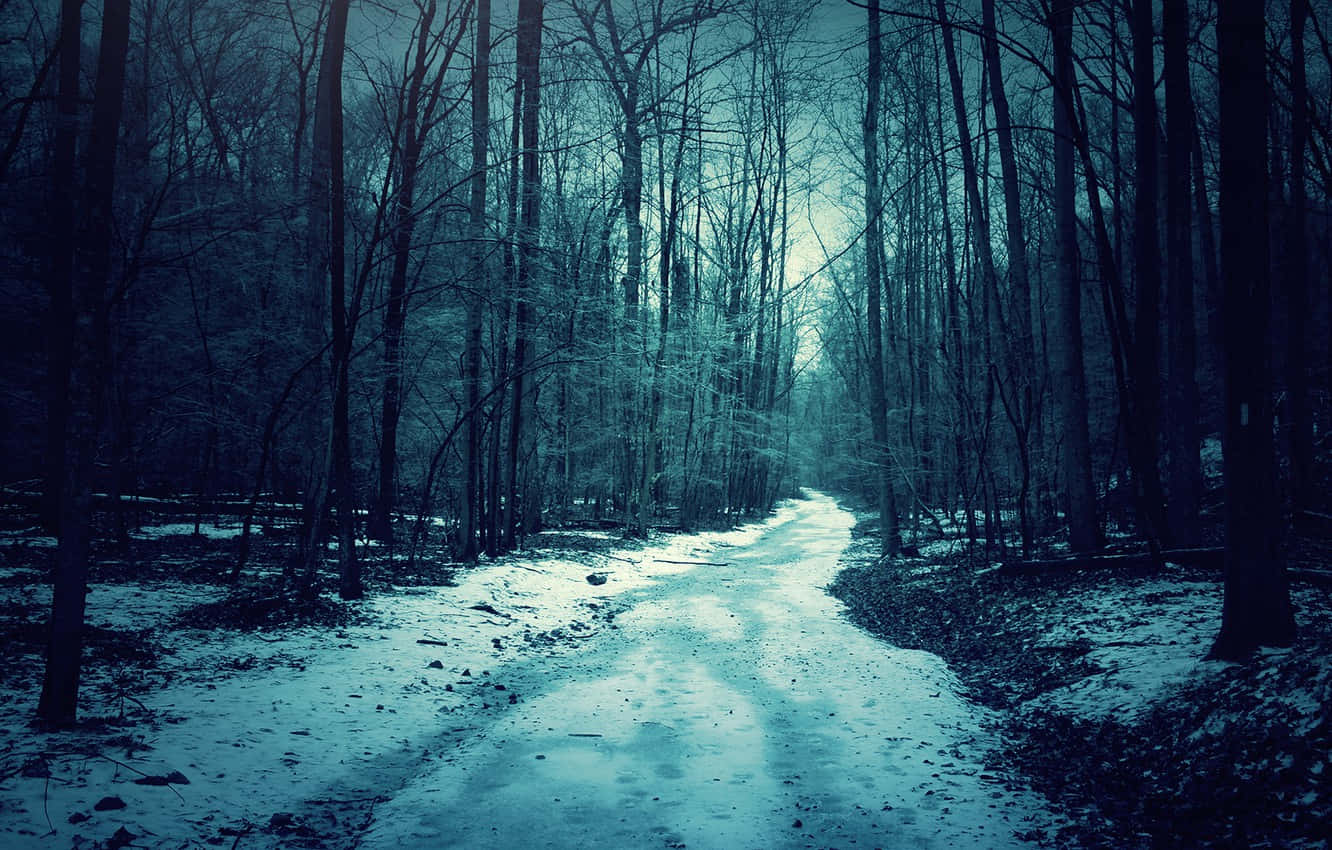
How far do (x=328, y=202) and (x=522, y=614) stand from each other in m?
6.03

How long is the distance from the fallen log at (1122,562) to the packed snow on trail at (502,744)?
11.5 feet

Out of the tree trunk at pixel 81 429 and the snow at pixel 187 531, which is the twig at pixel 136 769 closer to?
the tree trunk at pixel 81 429

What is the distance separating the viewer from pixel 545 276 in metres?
11.8

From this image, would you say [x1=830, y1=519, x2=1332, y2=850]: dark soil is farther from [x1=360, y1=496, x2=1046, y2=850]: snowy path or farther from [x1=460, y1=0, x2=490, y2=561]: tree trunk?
[x1=460, y1=0, x2=490, y2=561]: tree trunk

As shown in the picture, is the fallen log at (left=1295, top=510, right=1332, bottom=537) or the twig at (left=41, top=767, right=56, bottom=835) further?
the fallen log at (left=1295, top=510, right=1332, bottom=537)

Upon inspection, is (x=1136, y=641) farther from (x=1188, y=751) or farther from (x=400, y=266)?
(x=400, y=266)

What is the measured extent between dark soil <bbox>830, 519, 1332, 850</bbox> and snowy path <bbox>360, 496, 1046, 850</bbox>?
0.31m

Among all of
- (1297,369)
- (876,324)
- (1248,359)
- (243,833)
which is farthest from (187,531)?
(1297,369)

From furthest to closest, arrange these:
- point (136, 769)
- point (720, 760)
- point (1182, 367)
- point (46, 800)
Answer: point (1182, 367), point (720, 760), point (136, 769), point (46, 800)

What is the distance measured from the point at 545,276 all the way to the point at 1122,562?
384 inches

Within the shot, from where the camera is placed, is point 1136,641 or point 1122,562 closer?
point 1136,641

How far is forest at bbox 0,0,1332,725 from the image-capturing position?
16.4ft

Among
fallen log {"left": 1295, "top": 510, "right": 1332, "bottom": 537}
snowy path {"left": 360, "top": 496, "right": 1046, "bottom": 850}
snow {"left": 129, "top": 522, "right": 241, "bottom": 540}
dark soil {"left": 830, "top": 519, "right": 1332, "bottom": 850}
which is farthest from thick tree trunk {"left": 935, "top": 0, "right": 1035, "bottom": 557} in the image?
snow {"left": 129, "top": 522, "right": 241, "bottom": 540}

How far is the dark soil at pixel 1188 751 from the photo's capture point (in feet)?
10.7
